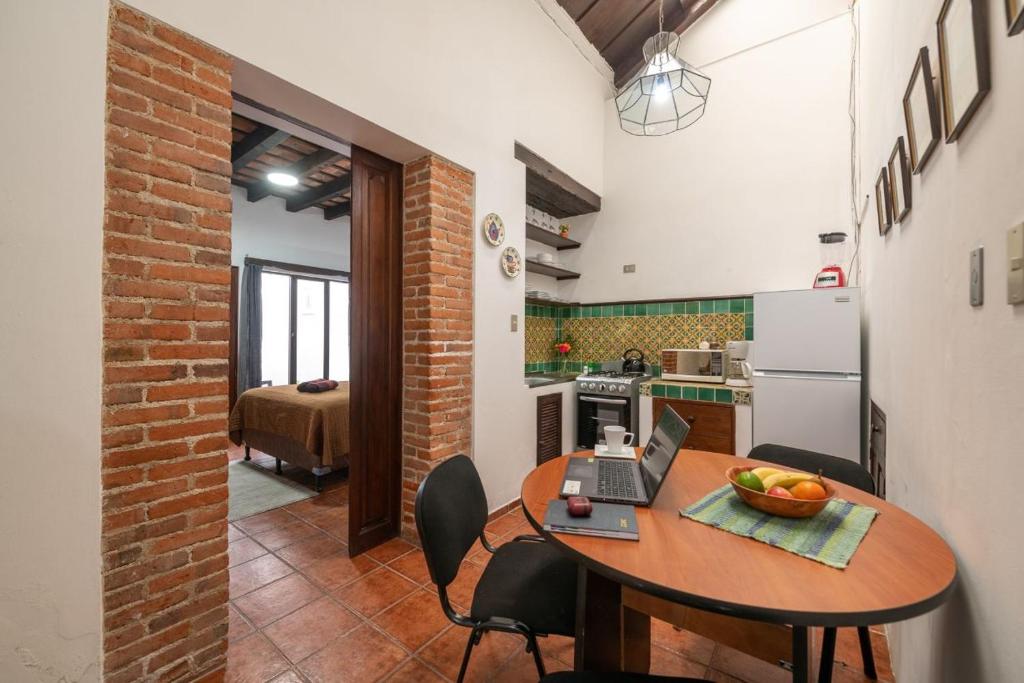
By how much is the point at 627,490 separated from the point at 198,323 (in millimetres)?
1681

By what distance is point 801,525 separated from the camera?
3.50ft

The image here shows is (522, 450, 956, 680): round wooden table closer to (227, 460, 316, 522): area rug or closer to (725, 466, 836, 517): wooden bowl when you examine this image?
(725, 466, 836, 517): wooden bowl

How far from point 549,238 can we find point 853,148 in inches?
103

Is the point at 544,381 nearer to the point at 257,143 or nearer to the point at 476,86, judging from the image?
the point at 476,86

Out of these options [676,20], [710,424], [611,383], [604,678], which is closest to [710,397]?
[710,424]

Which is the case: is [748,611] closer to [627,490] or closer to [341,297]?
[627,490]

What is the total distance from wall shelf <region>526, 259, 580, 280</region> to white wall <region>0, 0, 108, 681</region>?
3.08 meters

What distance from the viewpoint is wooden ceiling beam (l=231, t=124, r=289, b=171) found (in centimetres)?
375

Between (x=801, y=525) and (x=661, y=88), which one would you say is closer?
(x=801, y=525)

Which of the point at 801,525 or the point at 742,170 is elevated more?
the point at 742,170

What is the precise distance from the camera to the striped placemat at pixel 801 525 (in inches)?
36.9

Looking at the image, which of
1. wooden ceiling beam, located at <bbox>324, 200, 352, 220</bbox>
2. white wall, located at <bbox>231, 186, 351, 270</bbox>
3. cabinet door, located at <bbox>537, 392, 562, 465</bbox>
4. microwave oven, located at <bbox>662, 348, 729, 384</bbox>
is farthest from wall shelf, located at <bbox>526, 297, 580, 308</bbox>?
white wall, located at <bbox>231, 186, 351, 270</bbox>

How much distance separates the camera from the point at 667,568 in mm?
882

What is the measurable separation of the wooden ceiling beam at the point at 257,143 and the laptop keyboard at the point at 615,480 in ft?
12.8
